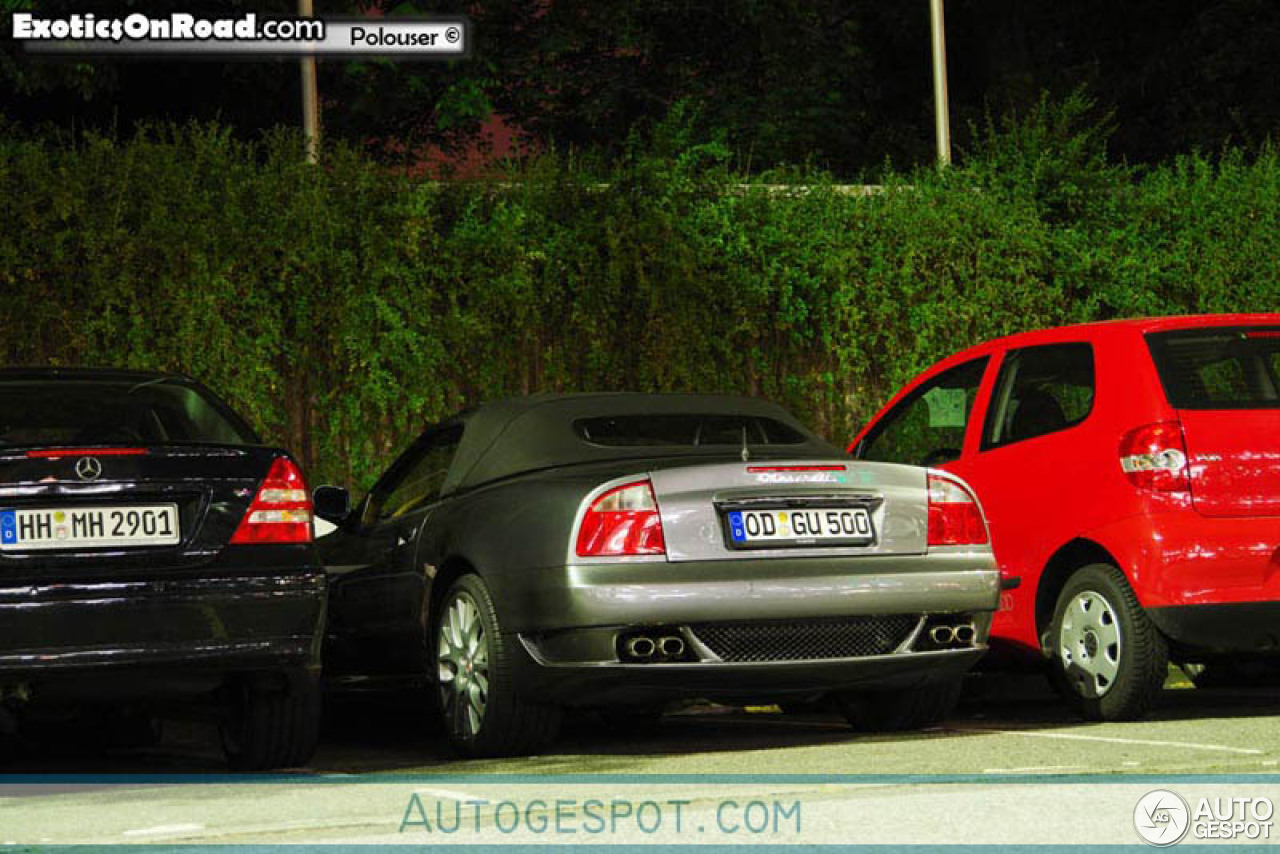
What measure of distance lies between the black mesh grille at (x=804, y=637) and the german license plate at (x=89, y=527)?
1.91m

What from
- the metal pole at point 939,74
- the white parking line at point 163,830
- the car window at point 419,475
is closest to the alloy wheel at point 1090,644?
the car window at point 419,475

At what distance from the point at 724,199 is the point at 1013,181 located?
277cm

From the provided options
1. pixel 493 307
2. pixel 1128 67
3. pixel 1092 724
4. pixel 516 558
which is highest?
pixel 1128 67

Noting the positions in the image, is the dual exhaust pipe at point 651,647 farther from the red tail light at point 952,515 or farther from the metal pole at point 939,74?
the metal pole at point 939,74

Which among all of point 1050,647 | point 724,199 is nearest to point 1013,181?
point 724,199

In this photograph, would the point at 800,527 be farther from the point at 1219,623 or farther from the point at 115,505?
the point at 115,505

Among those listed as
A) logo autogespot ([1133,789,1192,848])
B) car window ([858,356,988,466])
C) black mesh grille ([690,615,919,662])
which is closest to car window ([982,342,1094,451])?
car window ([858,356,988,466])

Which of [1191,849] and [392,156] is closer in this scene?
[1191,849]

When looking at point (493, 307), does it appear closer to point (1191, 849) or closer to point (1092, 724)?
point (1092, 724)

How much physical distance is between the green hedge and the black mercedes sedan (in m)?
6.17

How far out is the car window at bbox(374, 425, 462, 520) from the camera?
30.6 ft

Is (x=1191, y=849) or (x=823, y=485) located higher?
(x=823, y=485)

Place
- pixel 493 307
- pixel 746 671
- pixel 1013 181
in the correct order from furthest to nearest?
1. pixel 1013 181
2. pixel 493 307
3. pixel 746 671

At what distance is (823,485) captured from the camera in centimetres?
801
